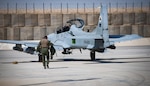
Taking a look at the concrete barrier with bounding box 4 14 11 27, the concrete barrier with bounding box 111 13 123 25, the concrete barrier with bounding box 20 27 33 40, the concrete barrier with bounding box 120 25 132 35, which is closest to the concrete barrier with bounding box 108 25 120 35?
the concrete barrier with bounding box 120 25 132 35

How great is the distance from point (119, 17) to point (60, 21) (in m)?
7.83

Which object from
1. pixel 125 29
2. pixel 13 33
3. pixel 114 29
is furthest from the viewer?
pixel 125 29

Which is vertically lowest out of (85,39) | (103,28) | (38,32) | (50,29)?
(85,39)

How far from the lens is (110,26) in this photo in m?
62.2

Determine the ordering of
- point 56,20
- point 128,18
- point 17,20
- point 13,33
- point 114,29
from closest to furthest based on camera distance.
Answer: point 13,33 → point 17,20 → point 114,29 → point 56,20 → point 128,18

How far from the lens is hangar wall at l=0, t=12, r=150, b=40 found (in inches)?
2345

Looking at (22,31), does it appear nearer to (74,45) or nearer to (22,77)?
(74,45)

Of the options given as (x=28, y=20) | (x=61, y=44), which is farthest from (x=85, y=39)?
(x=28, y=20)

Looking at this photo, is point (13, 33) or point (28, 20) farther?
point (28, 20)

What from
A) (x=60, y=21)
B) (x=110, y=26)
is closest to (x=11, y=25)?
(x=60, y=21)

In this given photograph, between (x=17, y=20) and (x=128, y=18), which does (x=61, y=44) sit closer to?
(x=17, y=20)

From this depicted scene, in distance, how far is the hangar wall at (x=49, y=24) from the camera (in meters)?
59.6

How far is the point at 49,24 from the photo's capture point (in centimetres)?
6159

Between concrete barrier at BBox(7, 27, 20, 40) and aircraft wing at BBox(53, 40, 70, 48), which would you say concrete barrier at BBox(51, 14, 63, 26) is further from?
aircraft wing at BBox(53, 40, 70, 48)
